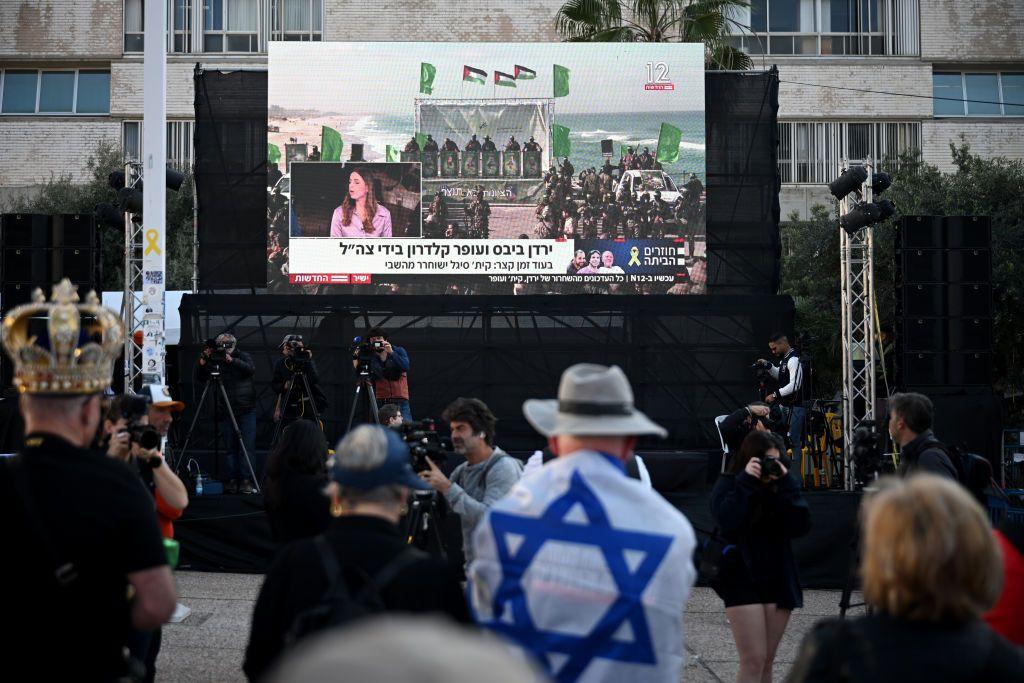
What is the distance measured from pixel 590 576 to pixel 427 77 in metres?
13.2

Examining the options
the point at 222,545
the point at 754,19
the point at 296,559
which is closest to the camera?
the point at 296,559

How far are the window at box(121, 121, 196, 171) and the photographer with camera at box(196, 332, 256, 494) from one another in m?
19.3

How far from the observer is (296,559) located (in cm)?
296

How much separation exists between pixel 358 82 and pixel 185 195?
14.0m

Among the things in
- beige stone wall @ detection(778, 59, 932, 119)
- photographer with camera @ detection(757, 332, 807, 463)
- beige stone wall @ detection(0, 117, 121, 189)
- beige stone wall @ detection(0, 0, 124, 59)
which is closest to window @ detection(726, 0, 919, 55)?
beige stone wall @ detection(778, 59, 932, 119)

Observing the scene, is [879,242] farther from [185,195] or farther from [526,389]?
[185,195]

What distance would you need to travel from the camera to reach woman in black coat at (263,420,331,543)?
497 centimetres

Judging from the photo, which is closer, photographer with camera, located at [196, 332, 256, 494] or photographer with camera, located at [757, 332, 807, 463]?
photographer with camera, located at [196, 332, 256, 494]

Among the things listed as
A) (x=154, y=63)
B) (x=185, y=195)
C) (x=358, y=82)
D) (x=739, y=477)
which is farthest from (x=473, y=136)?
(x=185, y=195)

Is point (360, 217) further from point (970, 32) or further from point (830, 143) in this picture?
point (970, 32)

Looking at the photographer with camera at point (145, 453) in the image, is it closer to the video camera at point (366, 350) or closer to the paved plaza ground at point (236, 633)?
Result: the paved plaza ground at point (236, 633)

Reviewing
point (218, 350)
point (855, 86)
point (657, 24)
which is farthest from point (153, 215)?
point (855, 86)

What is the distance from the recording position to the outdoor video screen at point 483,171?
1498 centimetres

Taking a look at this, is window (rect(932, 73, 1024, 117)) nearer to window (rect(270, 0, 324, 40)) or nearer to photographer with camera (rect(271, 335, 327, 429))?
window (rect(270, 0, 324, 40))
